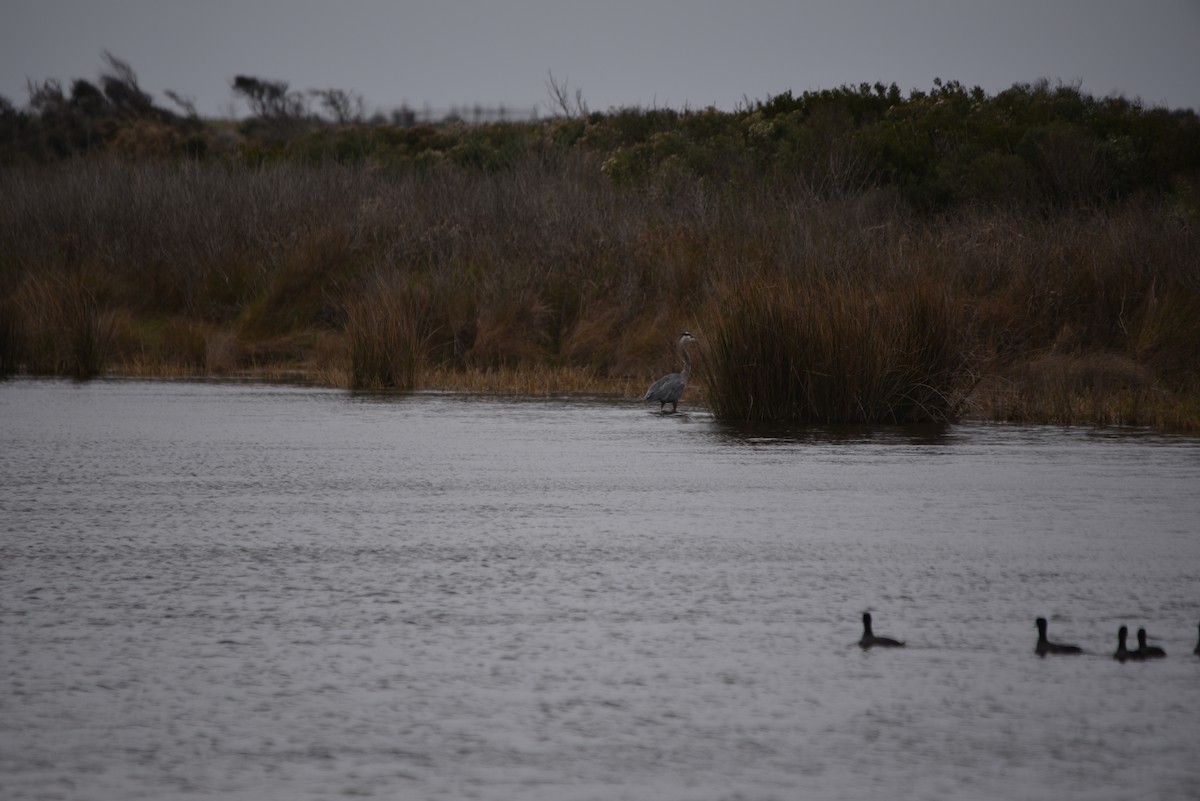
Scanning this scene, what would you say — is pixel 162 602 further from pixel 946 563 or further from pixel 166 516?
pixel 946 563

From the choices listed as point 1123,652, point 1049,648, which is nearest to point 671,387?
point 1049,648

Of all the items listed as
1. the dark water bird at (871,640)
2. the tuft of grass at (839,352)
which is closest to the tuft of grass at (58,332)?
the tuft of grass at (839,352)

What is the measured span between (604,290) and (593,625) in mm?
15071

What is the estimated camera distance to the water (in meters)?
4.45

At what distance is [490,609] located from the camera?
6266mm

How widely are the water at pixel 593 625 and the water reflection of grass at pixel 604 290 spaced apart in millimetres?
2670

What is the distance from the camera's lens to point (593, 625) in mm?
6004

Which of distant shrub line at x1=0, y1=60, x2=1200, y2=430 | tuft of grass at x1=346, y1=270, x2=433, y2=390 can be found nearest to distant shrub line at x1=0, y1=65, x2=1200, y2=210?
distant shrub line at x1=0, y1=60, x2=1200, y2=430

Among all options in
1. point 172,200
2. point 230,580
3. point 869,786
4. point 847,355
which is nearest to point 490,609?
point 230,580

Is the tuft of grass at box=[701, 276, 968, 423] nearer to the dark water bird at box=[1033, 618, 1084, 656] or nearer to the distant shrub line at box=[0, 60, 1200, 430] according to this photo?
the distant shrub line at box=[0, 60, 1200, 430]

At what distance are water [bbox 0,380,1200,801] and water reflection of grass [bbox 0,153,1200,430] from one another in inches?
105

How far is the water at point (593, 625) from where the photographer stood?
4.45m

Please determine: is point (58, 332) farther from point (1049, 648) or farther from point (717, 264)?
point (1049, 648)

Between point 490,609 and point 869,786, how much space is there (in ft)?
7.73
